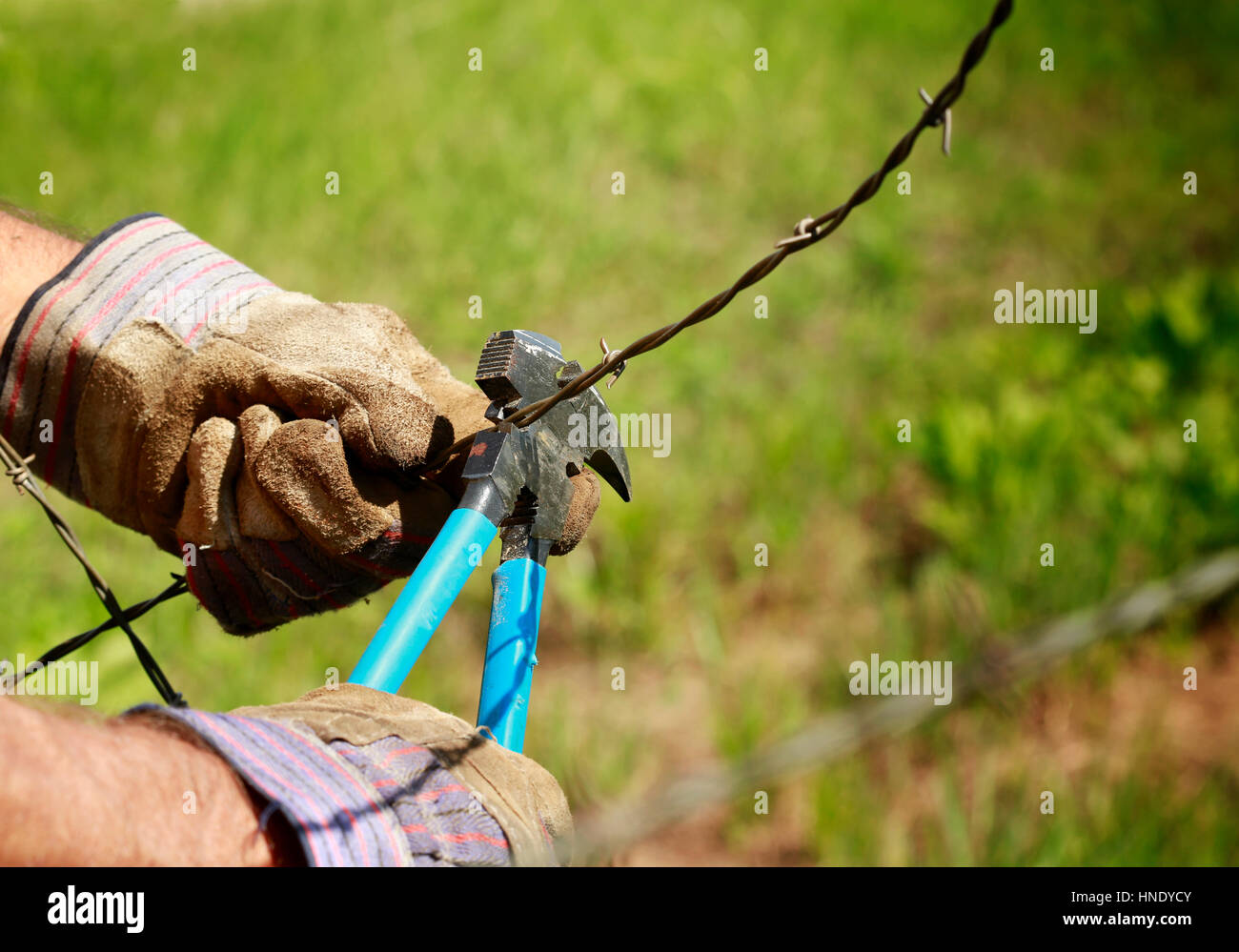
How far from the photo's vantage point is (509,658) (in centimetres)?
139

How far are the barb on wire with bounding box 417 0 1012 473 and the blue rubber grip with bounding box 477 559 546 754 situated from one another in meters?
0.21

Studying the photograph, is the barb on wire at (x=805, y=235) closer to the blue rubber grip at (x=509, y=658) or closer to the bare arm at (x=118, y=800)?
the blue rubber grip at (x=509, y=658)

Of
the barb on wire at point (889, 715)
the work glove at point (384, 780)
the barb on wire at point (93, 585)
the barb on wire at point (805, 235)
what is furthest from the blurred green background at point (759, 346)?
the work glove at point (384, 780)

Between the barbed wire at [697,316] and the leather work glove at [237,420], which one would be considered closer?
the barbed wire at [697,316]

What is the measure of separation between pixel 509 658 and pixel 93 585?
67 cm

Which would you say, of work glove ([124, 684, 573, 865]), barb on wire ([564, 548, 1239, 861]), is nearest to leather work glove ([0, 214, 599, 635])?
work glove ([124, 684, 573, 865])

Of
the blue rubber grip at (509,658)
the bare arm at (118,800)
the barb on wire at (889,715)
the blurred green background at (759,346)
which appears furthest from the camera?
the blurred green background at (759,346)

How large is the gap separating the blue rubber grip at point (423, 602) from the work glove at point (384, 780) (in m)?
0.04

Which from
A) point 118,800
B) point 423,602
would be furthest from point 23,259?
point 118,800

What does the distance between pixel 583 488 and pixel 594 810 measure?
133cm

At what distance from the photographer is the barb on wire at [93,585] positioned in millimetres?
1479

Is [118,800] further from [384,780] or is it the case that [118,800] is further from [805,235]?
[805,235]

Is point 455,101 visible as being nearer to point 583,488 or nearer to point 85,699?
point 85,699
